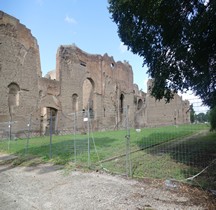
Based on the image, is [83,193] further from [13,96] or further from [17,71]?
[17,71]

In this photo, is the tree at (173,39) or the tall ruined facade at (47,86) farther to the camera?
the tall ruined facade at (47,86)

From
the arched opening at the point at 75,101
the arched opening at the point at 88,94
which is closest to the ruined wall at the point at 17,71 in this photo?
the arched opening at the point at 75,101

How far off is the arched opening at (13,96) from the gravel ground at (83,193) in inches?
689

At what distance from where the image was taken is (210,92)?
28.2 ft

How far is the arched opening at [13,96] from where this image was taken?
2369cm

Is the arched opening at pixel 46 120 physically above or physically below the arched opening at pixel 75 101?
below

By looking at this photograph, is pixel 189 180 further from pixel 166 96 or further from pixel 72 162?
pixel 72 162

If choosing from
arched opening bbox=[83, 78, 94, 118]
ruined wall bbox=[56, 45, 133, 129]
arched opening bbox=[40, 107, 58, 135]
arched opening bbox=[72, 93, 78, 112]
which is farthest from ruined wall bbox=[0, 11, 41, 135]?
arched opening bbox=[83, 78, 94, 118]

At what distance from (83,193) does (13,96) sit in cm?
2094

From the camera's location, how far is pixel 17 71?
24.4 metres

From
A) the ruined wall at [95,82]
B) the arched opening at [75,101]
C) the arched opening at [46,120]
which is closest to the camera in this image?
the arched opening at [46,120]

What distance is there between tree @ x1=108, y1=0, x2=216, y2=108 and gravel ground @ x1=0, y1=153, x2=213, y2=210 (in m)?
4.20

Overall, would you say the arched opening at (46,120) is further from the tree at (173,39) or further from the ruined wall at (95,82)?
the tree at (173,39)

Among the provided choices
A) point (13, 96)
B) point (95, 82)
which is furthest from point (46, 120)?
point (95, 82)
